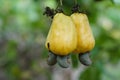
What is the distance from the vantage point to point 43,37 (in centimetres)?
379

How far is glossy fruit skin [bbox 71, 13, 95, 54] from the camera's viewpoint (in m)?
1.65

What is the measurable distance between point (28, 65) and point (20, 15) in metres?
0.99

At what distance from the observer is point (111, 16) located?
3.19 metres

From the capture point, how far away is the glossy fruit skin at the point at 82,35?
1.65m

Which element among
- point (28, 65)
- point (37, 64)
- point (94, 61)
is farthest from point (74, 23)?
point (28, 65)

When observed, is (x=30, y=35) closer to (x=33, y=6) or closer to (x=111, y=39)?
(x=33, y=6)

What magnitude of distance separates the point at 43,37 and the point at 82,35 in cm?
214

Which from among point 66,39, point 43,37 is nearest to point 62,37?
point 66,39

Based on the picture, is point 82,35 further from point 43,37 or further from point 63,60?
point 43,37

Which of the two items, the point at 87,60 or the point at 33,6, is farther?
the point at 33,6

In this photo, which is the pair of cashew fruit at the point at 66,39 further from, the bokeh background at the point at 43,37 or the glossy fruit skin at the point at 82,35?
the bokeh background at the point at 43,37

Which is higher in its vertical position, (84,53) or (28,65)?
(84,53)

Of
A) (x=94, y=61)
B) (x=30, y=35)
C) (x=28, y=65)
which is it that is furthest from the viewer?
(x=28, y=65)

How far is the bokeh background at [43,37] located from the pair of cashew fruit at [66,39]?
3.12 ft
